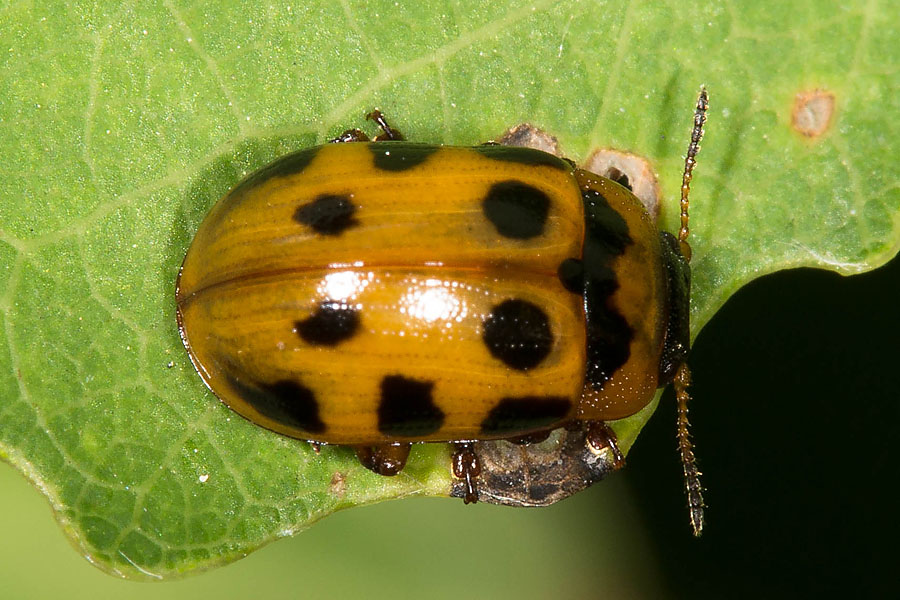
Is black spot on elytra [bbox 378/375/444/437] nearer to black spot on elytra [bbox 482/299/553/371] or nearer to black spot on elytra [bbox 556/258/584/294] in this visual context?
black spot on elytra [bbox 482/299/553/371]

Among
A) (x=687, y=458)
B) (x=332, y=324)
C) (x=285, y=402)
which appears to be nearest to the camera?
(x=332, y=324)

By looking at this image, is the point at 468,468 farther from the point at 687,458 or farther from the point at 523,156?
the point at 523,156

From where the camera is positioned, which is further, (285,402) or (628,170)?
(628,170)

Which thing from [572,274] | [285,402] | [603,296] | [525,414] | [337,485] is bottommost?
[337,485]

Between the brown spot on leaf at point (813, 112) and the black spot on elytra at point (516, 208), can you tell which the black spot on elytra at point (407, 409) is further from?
the brown spot on leaf at point (813, 112)

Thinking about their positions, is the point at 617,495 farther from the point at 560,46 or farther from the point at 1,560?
the point at 1,560

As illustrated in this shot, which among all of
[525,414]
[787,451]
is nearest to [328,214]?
[525,414]

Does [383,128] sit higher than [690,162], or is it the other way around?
[383,128]

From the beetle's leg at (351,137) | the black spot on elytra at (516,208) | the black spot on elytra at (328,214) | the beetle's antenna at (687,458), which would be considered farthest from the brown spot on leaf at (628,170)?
the black spot on elytra at (328,214)
